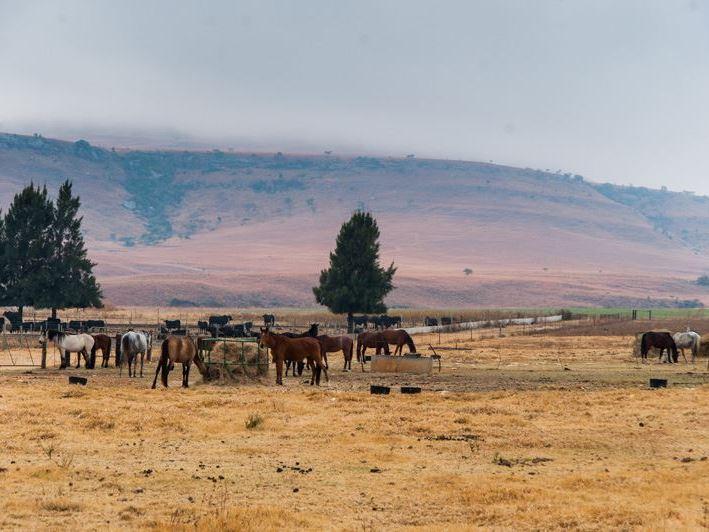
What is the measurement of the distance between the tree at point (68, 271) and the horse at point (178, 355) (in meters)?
55.6

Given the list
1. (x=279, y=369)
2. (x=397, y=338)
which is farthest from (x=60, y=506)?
(x=397, y=338)

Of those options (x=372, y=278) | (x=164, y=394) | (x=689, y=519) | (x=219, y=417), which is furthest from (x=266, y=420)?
(x=372, y=278)

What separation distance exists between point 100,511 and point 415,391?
17.2 m

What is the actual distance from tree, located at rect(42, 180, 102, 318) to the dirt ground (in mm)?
54064

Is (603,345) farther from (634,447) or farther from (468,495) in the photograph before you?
(468,495)

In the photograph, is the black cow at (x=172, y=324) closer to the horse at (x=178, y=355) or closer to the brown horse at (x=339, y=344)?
the brown horse at (x=339, y=344)

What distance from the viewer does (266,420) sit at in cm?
2603

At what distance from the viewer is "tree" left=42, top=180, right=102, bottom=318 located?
8894 cm

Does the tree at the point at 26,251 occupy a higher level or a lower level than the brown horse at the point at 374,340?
higher

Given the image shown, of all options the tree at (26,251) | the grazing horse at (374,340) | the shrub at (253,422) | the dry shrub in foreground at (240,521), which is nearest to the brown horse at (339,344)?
the grazing horse at (374,340)

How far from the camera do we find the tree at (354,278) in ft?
311

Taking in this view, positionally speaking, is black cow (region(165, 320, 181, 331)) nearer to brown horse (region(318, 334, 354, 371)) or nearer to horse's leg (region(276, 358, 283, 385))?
brown horse (region(318, 334, 354, 371))

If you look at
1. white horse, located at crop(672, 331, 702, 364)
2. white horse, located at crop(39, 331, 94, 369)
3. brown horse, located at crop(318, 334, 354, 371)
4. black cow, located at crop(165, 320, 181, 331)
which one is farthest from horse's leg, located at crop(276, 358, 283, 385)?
black cow, located at crop(165, 320, 181, 331)

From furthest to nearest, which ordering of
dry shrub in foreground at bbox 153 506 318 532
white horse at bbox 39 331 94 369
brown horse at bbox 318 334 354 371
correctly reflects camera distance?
1. white horse at bbox 39 331 94 369
2. brown horse at bbox 318 334 354 371
3. dry shrub in foreground at bbox 153 506 318 532
